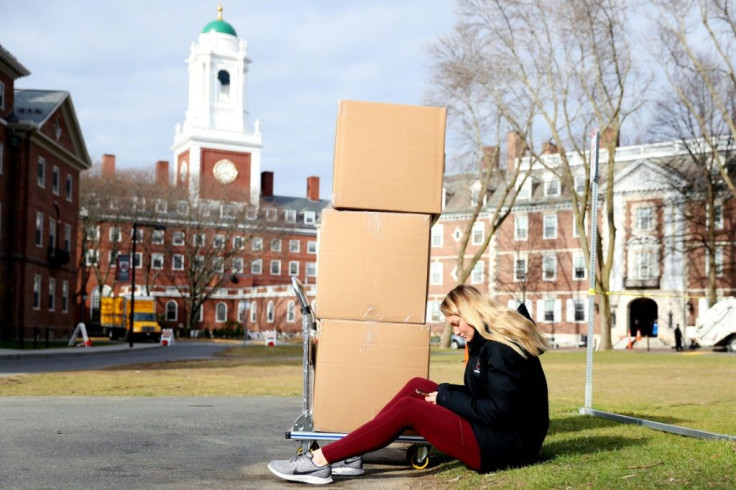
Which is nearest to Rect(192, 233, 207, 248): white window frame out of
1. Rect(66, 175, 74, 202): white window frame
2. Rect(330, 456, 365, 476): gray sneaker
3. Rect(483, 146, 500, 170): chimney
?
Rect(66, 175, 74, 202): white window frame

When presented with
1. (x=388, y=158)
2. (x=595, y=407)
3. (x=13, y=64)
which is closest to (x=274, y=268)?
(x=13, y=64)

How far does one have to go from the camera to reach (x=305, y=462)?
21.6 feet

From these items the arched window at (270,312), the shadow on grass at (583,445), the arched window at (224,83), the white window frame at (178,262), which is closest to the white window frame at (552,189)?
the arched window at (270,312)

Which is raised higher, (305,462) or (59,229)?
(59,229)

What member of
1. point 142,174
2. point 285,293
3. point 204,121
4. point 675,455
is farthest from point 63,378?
point 204,121

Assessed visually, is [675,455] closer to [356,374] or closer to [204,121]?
[356,374]

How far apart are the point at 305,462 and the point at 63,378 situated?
46.5 feet

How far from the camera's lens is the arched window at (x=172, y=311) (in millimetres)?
86188

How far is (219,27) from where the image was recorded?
9862 cm

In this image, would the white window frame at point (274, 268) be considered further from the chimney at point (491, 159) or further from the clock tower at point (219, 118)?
the chimney at point (491, 159)

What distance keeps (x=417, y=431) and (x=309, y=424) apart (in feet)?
3.49

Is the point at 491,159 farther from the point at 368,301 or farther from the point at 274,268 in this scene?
the point at 274,268

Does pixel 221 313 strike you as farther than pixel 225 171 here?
No

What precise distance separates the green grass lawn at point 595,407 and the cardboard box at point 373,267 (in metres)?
1.21
